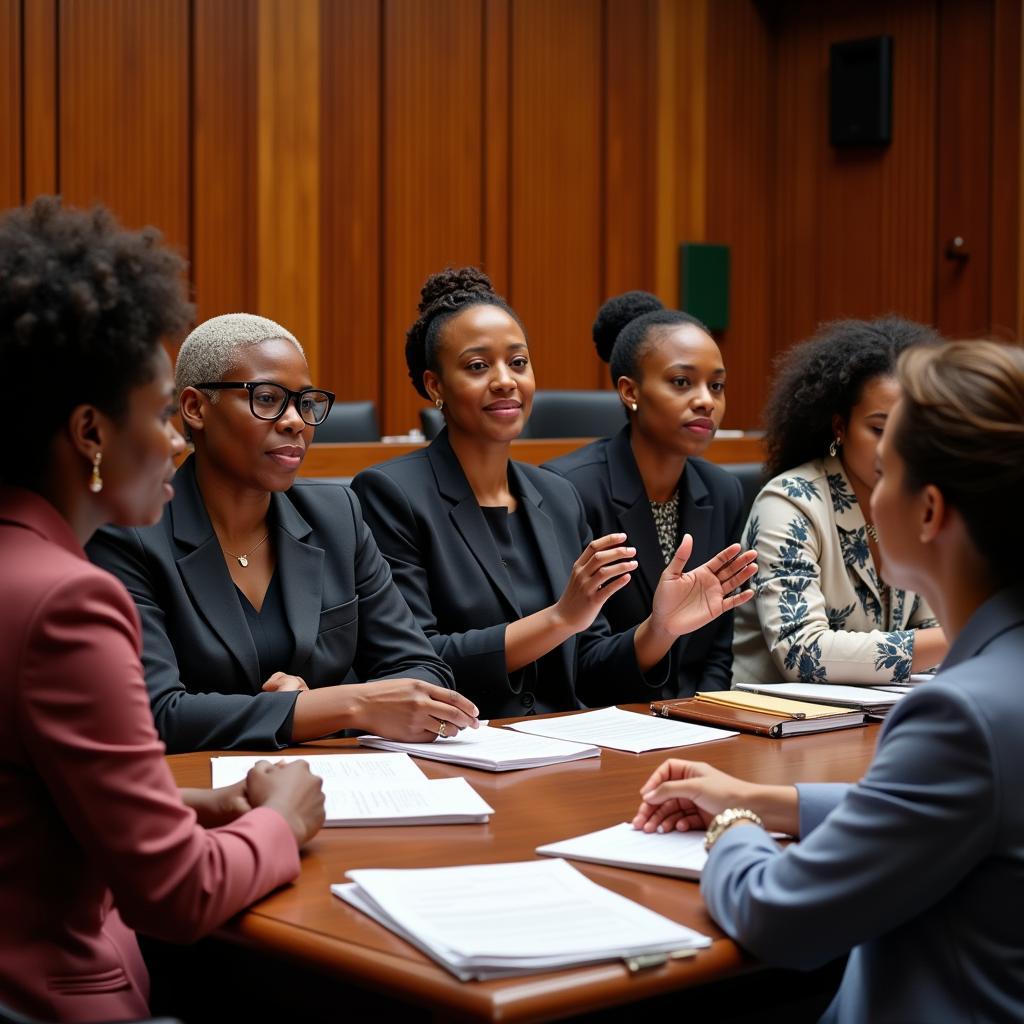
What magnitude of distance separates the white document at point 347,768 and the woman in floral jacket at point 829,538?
115 centimetres

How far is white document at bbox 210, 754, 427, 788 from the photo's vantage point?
198 cm

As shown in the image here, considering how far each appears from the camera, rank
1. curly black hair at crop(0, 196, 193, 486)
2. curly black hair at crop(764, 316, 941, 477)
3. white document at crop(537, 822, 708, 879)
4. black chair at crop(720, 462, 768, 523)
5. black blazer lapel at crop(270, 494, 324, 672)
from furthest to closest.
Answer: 1. black chair at crop(720, 462, 768, 523)
2. curly black hair at crop(764, 316, 941, 477)
3. black blazer lapel at crop(270, 494, 324, 672)
4. white document at crop(537, 822, 708, 879)
5. curly black hair at crop(0, 196, 193, 486)

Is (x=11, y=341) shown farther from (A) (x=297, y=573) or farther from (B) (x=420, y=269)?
(B) (x=420, y=269)

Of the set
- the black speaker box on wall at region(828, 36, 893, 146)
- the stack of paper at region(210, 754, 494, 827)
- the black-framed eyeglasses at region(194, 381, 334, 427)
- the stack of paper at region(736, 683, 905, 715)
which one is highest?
the black speaker box on wall at region(828, 36, 893, 146)

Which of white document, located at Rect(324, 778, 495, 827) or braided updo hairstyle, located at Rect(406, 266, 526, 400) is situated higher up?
braided updo hairstyle, located at Rect(406, 266, 526, 400)

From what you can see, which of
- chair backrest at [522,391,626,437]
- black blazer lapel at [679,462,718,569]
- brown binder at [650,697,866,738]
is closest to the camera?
brown binder at [650,697,866,738]

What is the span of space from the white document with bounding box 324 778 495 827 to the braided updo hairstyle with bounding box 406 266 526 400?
60.9 inches

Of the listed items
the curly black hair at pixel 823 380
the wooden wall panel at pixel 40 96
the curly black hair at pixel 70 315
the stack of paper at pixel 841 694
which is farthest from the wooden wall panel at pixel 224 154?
the curly black hair at pixel 70 315

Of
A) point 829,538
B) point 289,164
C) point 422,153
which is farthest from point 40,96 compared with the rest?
point 829,538

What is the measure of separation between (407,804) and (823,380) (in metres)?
1.79

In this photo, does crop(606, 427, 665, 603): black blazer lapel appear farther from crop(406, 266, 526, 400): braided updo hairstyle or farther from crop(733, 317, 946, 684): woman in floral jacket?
crop(406, 266, 526, 400): braided updo hairstyle

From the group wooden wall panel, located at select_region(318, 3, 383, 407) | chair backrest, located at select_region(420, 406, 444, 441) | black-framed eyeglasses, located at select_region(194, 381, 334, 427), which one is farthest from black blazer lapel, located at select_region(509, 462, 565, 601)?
wooden wall panel, located at select_region(318, 3, 383, 407)

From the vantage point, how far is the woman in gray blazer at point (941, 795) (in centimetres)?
133

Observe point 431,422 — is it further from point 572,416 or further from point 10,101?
point 10,101
